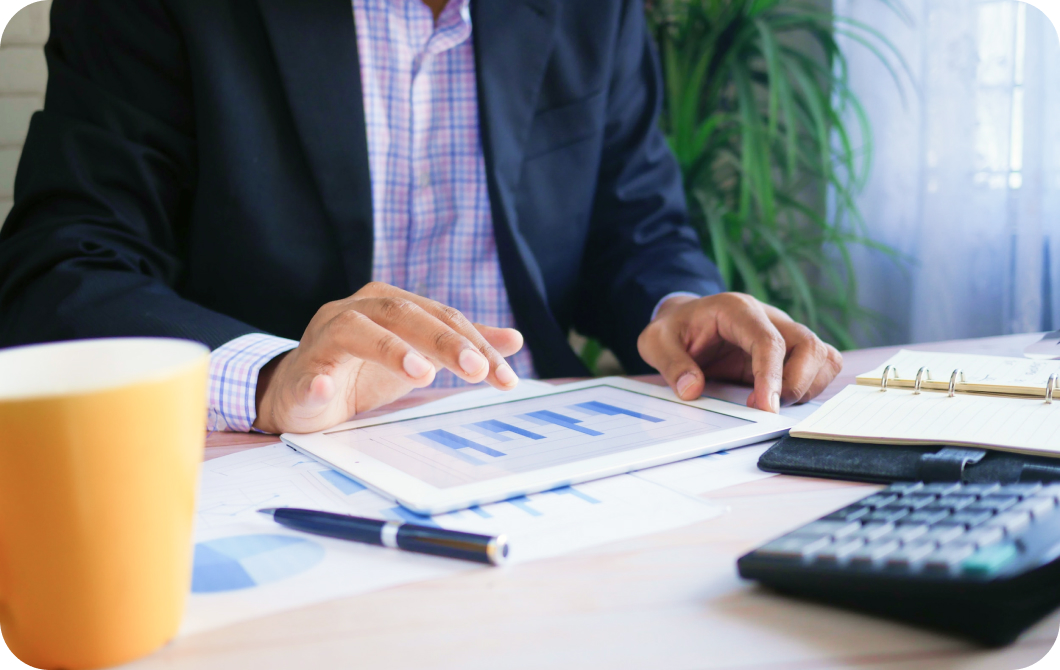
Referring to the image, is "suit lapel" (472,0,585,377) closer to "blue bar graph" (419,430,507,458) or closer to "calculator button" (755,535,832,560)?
"blue bar graph" (419,430,507,458)

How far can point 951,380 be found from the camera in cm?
59

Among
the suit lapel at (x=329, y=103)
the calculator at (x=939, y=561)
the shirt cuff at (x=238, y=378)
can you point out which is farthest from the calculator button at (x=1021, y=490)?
the suit lapel at (x=329, y=103)

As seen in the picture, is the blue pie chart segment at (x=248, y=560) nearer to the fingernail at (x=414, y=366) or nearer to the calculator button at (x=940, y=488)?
the fingernail at (x=414, y=366)

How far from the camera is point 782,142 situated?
5.53 ft

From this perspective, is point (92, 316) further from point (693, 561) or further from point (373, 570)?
point (693, 561)

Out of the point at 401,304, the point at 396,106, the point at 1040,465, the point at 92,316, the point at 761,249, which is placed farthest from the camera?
the point at 761,249

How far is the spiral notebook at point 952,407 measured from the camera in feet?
1.54

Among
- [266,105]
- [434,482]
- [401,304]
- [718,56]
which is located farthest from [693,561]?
[718,56]

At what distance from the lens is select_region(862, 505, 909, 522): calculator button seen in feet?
1.07

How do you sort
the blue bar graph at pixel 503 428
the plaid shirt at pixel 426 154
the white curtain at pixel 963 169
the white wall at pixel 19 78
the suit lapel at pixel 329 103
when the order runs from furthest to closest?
the white wall at pixel 19 78 < the white curtain at pixel 963 169 < the plaid shirt at pixel 426 154 < the suit lapel at pixel 329 103 < the blue bar graph at pixel 503 428

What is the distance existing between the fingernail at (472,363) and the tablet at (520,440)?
0.05m

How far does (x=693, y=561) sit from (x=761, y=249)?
1.43 metres

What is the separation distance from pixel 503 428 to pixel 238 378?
0.73ft

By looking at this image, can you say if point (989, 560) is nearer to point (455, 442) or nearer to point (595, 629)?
point (595, 629)
